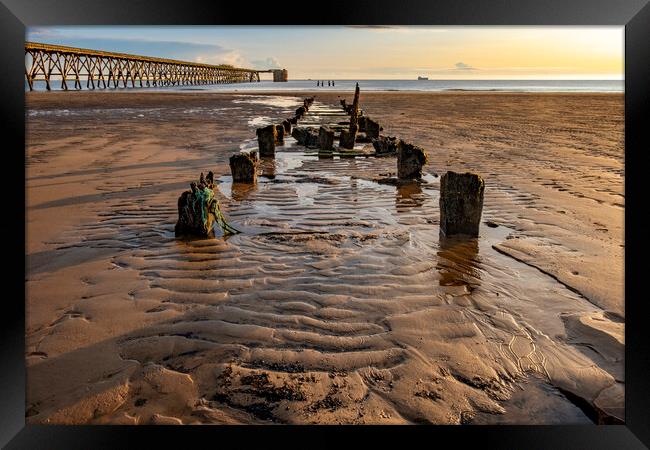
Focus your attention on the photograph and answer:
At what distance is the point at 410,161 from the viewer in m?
9.91

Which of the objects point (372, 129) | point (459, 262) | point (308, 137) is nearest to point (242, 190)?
point (459, 262)

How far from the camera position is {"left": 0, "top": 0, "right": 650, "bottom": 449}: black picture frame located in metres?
2.05

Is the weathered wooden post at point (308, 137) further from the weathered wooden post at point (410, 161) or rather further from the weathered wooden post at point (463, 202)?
the weathered wooden post at point (463, 202)

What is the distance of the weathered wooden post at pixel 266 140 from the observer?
43.1 feet

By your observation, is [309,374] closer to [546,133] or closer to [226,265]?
[226,265]

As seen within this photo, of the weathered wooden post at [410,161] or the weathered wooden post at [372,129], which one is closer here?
the weathered wooden post at [410,161]

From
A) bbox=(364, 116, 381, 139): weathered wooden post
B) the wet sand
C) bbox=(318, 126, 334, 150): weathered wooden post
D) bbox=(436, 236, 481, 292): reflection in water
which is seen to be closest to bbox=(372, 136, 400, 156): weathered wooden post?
bbox=(318, 126, 334, 150): weathered wooden post

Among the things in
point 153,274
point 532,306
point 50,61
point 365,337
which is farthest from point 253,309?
point 50,61

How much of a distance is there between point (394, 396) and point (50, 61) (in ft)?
192

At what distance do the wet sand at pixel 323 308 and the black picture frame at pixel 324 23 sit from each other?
0.82 metres

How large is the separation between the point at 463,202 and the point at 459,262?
3.67 feet

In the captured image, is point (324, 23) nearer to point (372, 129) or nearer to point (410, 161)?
point (410, 161)

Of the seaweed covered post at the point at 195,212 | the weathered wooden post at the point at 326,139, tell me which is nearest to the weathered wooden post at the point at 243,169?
the seaweed covered post at the point at 195,212

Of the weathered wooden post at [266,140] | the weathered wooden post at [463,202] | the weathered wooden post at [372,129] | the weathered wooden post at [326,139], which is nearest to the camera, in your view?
the weathered wooden post at [463,202]
